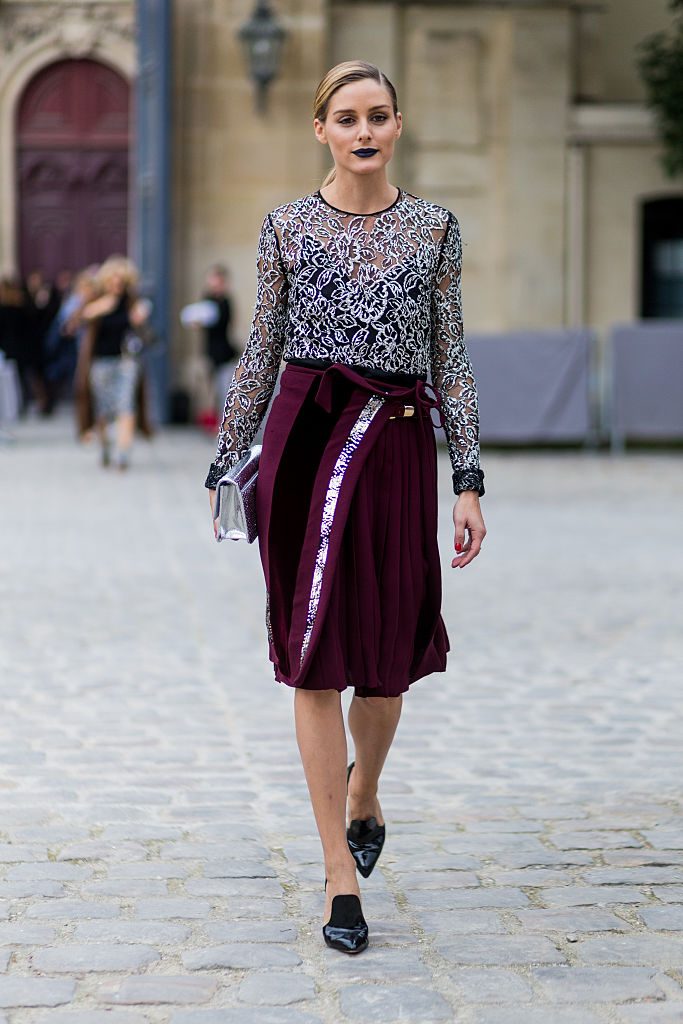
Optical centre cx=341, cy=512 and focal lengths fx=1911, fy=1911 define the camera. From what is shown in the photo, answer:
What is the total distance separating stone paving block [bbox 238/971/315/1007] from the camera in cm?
362

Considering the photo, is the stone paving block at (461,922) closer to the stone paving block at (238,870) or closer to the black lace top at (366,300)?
the stone paving block at (238,870)

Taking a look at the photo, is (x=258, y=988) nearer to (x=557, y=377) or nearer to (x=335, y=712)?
(x=335, y=712)

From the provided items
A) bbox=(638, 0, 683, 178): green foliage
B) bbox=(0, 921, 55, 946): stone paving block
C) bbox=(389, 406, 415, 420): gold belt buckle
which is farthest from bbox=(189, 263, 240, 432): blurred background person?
bbox=(0, 921, 55, 946): stone paving block

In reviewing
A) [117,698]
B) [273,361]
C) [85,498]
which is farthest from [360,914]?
[85,498]

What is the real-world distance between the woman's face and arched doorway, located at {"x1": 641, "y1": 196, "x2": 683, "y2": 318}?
56.8 ft

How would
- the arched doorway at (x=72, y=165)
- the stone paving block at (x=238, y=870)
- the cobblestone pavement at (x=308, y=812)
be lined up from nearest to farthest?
the cobblestone pavement at (x=308, y=812)
the stone paving block at (x=238, y=870)
the arched doorway at (x=72, y=165)

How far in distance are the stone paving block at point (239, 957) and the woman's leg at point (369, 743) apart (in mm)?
551

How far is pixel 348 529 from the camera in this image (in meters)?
4.05

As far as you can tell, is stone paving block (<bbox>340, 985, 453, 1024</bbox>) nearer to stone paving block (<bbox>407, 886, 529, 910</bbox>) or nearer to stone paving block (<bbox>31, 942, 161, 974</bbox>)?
stone paving block (<bbox>31, 942, 161, 974</bbox>)

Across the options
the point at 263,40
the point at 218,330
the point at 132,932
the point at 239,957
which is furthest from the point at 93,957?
the point at 263,40

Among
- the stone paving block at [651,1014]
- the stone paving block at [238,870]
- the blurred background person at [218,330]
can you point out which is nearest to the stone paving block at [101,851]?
the stone paving block at [238,870]

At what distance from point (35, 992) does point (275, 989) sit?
459mm

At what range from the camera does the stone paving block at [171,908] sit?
4172 millimetres

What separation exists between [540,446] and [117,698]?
1161cm
